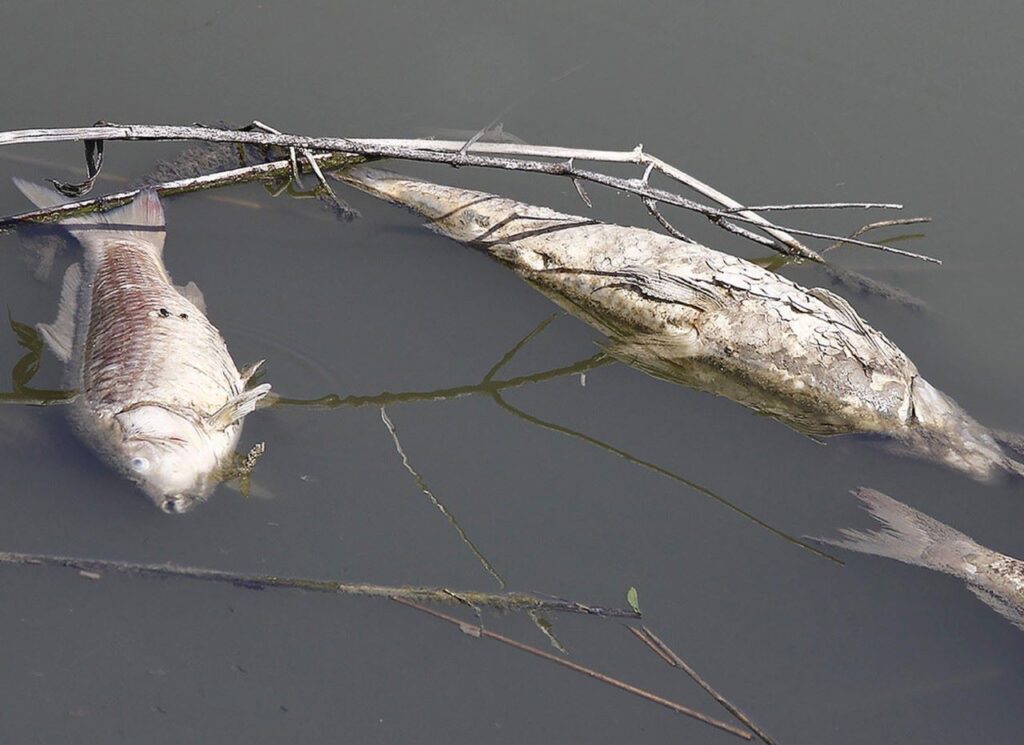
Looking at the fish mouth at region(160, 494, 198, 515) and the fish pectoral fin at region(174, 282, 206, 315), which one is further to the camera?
the fish pectoral fin at region(174, 282, 206, 315)

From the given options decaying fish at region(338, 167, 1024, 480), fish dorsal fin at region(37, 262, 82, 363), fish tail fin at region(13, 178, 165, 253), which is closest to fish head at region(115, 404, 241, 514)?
fish dorsal fin at region(37, 262, 82, 363)

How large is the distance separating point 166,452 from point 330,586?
849 mm

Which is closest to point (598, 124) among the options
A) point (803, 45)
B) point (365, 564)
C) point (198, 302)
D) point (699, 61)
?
point (699, 61)

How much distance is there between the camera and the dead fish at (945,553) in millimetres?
4465

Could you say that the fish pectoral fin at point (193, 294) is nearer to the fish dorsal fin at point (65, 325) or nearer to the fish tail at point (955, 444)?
the fish dorsal fin at point (65, 325)

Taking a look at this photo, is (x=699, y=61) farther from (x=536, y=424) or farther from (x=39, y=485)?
(x=39, y=485)

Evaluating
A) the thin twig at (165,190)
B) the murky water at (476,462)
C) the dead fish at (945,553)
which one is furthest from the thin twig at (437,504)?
the dead fish at (945,553)

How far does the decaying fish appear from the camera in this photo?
15.8 feet

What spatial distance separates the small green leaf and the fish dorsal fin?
8.64ft

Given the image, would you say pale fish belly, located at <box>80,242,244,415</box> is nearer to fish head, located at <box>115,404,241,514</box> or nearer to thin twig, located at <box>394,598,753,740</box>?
fish head, located at <box>115,404,241,514</box>

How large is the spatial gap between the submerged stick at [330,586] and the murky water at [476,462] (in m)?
0.06

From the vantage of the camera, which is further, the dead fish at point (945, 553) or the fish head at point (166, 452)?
the dead fish at point (945, 553)

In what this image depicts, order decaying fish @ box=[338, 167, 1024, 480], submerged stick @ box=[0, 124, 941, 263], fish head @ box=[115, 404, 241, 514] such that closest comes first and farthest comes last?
1. fish head @ box=[115, 404, 241, 514]
2. submerged stick @ box=[0, 124, 941, 263]
3. decaying fish @ box=[338, 167, 1024, 480]

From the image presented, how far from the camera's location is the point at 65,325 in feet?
15.0
